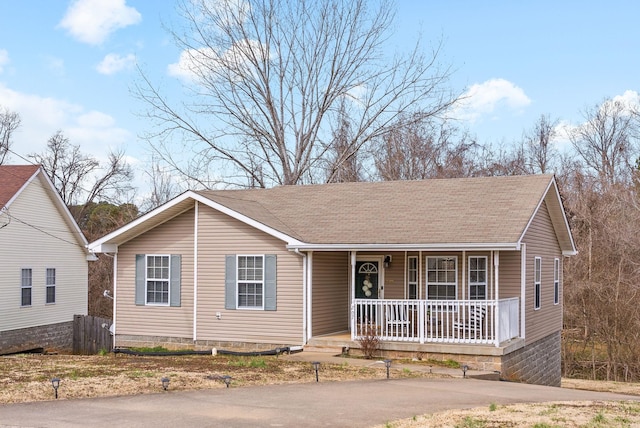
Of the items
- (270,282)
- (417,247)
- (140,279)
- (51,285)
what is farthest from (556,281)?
(51,285)

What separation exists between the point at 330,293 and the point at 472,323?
3.85 m

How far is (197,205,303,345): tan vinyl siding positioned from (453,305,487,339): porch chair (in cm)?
393

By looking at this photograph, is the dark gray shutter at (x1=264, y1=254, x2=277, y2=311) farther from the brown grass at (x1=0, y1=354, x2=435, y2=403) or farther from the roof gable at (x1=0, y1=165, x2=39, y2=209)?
the roof gable at (x1=0, y1=165, x2=39, y2=209)

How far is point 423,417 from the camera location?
10141 mm

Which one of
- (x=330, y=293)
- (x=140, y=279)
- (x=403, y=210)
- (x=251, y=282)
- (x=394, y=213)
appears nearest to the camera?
(x=251, y=282)

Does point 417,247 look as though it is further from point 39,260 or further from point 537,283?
point 39,260

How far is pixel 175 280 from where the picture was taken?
19.8 m

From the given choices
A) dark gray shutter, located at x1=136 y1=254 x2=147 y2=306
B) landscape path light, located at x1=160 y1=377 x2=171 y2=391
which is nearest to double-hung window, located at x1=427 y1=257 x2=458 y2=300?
dark gray shutter, located at x1=136 y1=254 x2=147 y2=306

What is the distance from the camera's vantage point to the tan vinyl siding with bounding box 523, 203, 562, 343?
18.9 meters

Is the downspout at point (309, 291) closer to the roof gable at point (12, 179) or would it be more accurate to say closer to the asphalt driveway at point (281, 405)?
the asphalt driveway at point (281, 405)

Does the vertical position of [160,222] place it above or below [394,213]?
below

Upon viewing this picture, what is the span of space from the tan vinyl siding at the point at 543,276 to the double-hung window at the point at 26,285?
17711 millimetres

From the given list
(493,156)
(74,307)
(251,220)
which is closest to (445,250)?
(251,220)

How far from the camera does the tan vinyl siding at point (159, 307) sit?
19.7 metres
